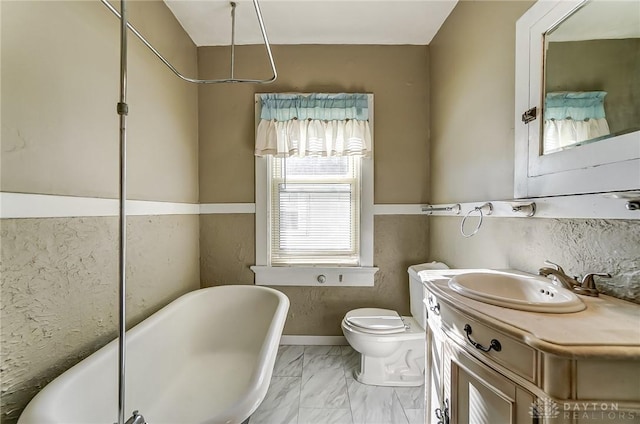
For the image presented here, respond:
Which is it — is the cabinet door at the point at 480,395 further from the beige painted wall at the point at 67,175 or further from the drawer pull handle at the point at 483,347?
the beige painted wall at the point at 67,175

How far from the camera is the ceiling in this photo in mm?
1784

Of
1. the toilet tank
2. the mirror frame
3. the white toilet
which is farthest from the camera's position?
the toilet tank

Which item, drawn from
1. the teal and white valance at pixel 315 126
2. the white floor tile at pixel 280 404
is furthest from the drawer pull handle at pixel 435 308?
the teal and white valance at pixel 315 126

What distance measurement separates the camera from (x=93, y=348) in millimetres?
1145

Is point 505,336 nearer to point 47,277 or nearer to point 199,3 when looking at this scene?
point 47,277

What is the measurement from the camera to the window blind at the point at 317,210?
2238 mm

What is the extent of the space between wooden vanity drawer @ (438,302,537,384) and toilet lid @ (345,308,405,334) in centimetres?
79

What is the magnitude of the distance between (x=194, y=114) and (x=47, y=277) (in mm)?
1611

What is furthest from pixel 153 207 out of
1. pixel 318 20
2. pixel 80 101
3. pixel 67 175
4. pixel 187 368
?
pixel 318 20

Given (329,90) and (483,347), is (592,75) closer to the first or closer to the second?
(483,347)

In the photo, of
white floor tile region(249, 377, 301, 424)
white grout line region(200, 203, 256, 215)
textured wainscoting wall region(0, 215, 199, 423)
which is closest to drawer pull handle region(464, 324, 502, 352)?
white floor tile region(249, 377, 301, 424)

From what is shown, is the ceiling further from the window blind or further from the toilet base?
the toilet base

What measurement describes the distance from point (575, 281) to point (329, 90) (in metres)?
2.00

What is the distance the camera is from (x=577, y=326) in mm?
651
